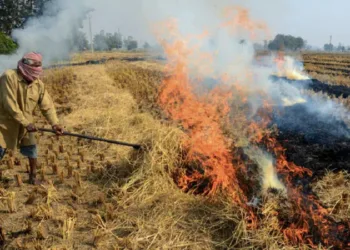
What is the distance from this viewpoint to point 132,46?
85.7m

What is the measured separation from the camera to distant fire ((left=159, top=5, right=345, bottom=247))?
141 inches

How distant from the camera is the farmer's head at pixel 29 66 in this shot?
14.5 feet

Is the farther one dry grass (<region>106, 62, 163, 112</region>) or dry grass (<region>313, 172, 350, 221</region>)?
dry grass (<region>106, 62, 163, 112</region>)

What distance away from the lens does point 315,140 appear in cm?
709

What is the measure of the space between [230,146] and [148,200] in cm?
156

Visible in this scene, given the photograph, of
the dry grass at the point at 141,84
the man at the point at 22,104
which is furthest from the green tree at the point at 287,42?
the man at the point at 22,104

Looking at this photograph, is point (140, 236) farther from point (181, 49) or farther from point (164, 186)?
point (181, 49)

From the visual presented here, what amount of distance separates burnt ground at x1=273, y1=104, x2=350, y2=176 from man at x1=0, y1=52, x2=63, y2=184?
4525 millimetres

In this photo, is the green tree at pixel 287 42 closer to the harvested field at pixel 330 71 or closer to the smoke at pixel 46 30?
the harvested field at pixel 330 71

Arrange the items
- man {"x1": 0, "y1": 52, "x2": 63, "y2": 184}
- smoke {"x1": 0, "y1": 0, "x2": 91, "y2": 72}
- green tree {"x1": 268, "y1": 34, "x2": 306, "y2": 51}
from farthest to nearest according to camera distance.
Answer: green tree {"x1": 268, "y1": 34, "x2": 306, "y2": 51} < smoke {"x1": 0, "y1": 0, "x2": 91, "y2": 72} < man {"x1": 0, "y1": 52, "x2": 63, "y2": 184}

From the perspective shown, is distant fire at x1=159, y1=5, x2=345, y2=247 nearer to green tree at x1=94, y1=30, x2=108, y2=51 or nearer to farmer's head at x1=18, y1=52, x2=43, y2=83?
farmer's head at x1=18, y1=52, x2=43, y2=83

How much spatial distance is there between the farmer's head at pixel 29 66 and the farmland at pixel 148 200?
163cm

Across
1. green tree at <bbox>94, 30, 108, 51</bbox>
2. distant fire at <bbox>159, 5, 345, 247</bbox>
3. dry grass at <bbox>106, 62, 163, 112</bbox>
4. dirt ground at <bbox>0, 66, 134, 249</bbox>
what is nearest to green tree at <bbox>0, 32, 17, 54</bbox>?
dry grass at <bbox>106, 62, 163, 112</bbox>

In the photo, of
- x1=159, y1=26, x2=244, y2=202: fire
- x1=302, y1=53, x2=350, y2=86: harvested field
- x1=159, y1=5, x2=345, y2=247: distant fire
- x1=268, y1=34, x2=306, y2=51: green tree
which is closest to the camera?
x1=159, y1=5, x2=345, y2=247: distant fire
